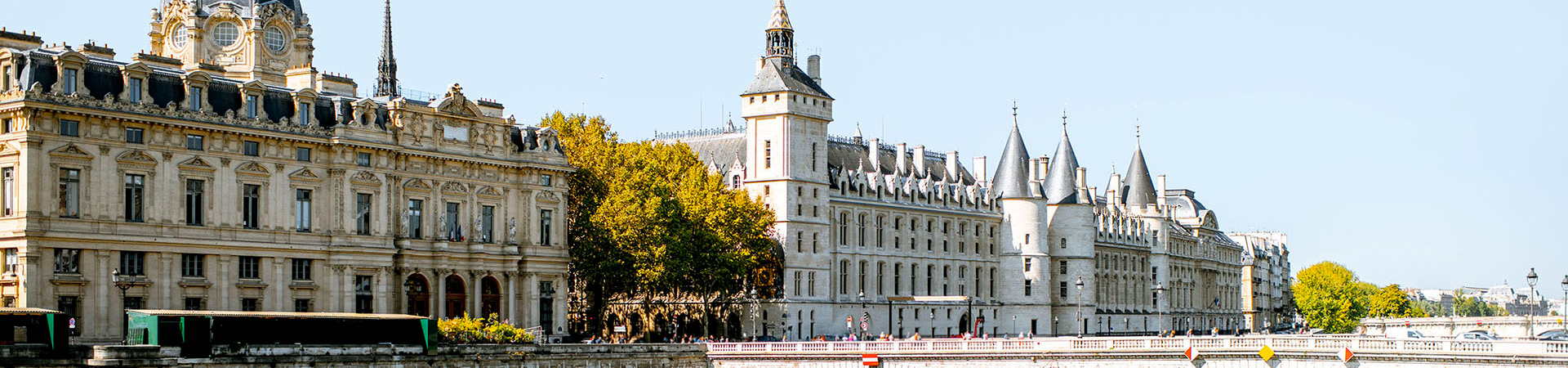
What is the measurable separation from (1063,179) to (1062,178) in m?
0.07

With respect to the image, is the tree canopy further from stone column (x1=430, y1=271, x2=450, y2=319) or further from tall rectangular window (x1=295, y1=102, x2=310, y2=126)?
tall rectangular window (x1=295, y1=102, x2=310, y2=126)

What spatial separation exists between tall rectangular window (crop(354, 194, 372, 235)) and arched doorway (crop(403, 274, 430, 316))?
2890 mm

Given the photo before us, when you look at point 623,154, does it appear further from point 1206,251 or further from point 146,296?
point 1206,251

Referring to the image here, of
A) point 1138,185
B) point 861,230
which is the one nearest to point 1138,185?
point 1138,185

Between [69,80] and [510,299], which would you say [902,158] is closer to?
[510,299]

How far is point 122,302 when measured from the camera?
56.9 m

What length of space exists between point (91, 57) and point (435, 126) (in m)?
13.8

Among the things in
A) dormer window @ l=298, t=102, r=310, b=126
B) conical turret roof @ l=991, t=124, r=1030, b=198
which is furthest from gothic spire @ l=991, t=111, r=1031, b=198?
dormer window @ l=298, t=102, r=310, b=126

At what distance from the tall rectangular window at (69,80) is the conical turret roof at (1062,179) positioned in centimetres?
6862

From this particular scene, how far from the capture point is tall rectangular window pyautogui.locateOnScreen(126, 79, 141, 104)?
2292 inches

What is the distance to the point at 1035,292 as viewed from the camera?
113000 millimetres

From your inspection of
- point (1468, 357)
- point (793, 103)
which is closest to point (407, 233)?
point (793, 103)

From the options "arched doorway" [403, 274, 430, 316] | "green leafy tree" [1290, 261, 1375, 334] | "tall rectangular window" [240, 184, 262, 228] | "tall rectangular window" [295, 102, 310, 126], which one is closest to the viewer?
"tall rectangular window" [240, 184, 262, 228]

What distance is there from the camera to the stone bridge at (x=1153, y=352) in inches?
2109
